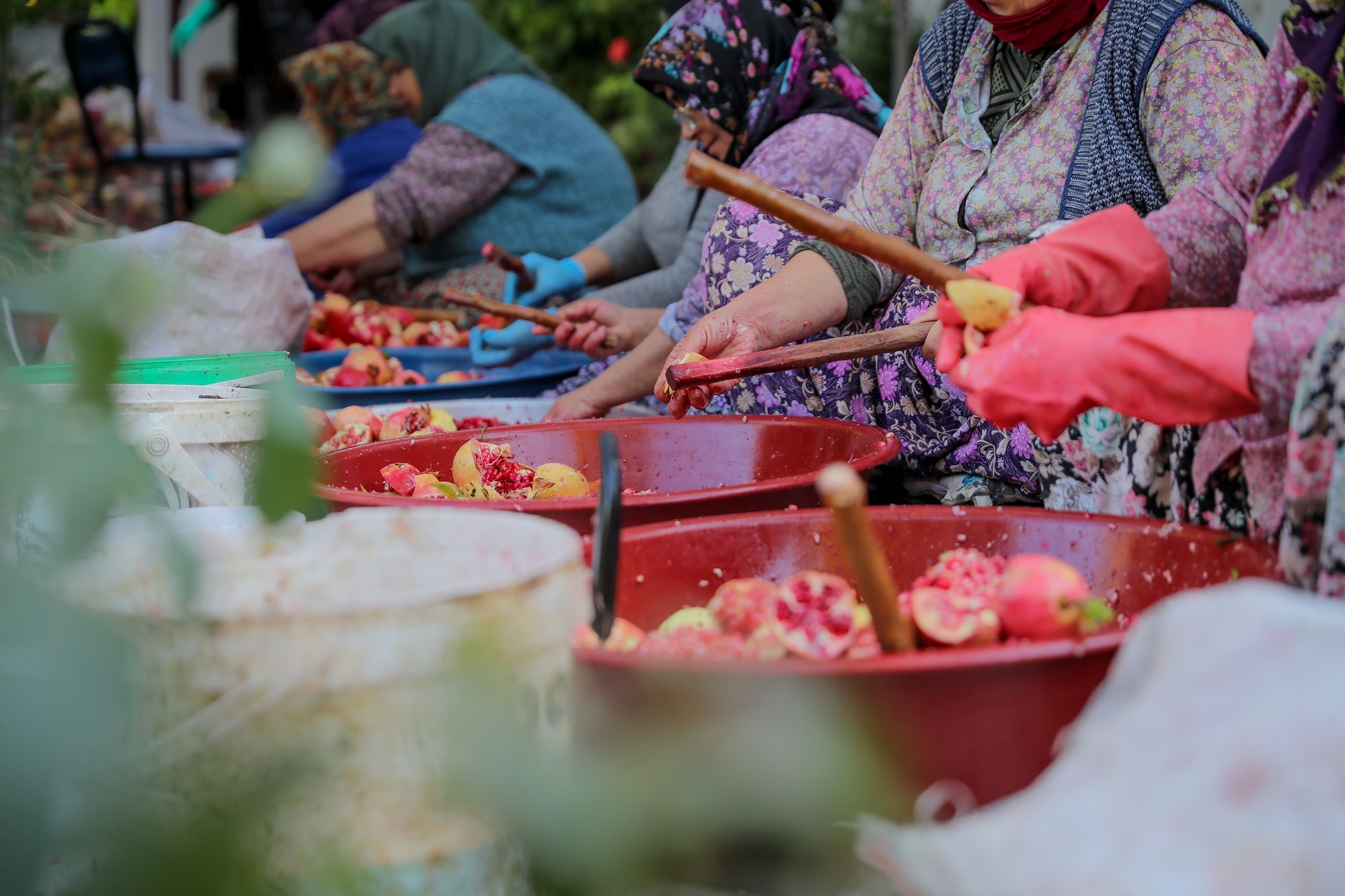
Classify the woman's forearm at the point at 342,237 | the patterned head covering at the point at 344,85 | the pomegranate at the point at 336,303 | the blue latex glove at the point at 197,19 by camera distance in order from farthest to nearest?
the blue latex glove at the point at 197,19
the patterned head covering at the point at 344,85
the woman's forearm at the point at 342,237
the pomegranate at the point at 336,303

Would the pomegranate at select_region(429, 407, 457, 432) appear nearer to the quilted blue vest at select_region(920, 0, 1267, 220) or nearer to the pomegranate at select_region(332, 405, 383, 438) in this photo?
the pomegranate at select_region(332, 405, 383, 438)

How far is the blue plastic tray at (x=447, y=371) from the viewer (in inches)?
106

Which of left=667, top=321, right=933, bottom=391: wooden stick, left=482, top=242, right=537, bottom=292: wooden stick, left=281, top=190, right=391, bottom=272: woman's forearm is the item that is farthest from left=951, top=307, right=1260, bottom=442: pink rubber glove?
left=281, top=190, right=391, bottom=272: woman's forearm

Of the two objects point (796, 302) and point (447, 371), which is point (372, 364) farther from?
point (796, 302)

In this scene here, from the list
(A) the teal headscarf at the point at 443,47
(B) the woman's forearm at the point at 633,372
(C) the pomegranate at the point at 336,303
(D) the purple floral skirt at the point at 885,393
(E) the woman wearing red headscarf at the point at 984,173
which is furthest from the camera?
(A) the teal headscarf at the point at 443,47

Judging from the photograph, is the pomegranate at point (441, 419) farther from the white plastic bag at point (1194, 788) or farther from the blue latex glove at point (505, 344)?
the white plastic bag at point (1194, 788)

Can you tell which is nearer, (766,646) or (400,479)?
(766,646)

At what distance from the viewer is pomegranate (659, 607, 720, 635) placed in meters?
1.19

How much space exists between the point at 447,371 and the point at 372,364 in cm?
42

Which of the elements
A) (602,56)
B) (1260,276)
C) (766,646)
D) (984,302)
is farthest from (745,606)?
(602,56)

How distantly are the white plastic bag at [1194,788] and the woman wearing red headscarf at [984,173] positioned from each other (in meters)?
1.04

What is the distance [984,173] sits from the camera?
6.58 ft

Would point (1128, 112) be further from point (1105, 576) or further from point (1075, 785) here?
point (1075, 785)

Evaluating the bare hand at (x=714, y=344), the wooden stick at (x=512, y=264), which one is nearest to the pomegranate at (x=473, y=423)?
the bare hand at (x=714, y=344)
